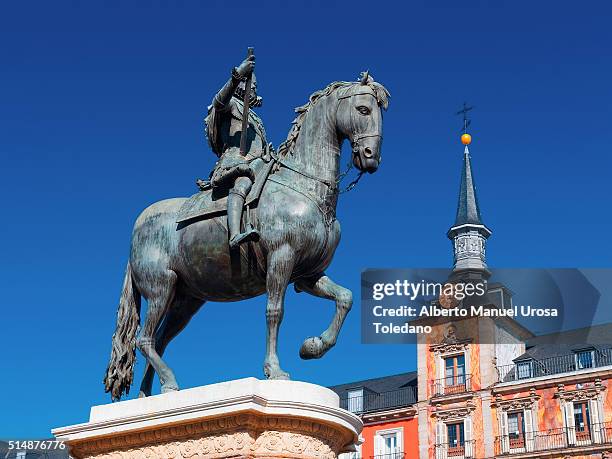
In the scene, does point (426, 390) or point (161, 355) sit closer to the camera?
point (161, 355)

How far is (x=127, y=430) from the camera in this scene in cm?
843

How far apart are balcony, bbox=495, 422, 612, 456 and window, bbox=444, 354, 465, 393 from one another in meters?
3.84

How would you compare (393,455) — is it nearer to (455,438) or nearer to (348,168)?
(455,438)

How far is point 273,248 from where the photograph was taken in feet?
27.5

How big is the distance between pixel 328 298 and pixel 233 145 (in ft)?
6.51

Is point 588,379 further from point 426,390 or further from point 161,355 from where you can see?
point 161,355

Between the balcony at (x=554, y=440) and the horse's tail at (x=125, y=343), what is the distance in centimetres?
3805

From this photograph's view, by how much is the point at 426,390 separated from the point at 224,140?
41825mm

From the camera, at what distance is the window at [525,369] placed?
4778cm

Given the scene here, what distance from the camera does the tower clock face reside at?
168 feet

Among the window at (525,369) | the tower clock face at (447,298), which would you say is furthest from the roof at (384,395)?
the window at (525,369)

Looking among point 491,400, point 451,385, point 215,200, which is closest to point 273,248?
point 215,200

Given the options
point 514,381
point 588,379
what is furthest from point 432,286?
point 588,379

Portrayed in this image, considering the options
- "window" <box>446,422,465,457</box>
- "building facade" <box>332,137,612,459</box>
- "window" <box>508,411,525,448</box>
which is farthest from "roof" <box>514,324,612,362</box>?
"window" <box>446,422,465,457</box>
